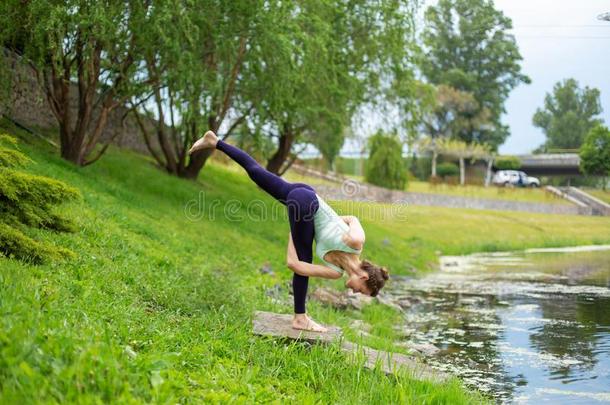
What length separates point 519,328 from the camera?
1209 centimetres

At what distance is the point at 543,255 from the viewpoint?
29.7 meters

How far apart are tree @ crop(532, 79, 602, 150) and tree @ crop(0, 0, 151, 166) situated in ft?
278

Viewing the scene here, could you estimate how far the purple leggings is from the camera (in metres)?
7.65

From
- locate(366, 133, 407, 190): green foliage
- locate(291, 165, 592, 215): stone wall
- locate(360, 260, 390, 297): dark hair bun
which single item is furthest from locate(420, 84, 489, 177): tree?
locate(360, 260, 390, 297): dark hair bun

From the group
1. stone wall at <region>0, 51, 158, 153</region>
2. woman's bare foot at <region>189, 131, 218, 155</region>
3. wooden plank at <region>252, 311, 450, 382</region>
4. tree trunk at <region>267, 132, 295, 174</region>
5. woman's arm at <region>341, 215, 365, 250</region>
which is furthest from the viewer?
tree trunk at <region>267, 132, 295, 174</region>

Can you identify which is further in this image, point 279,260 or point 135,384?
point 279,260

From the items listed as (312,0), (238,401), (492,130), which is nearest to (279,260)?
(312,0)

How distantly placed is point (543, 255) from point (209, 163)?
16.2 m

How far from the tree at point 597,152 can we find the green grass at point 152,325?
2107 inches

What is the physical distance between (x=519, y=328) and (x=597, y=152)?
2228 inches

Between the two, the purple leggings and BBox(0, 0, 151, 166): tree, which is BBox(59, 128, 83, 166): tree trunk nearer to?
BBox(0, 0, 151, 166): tree

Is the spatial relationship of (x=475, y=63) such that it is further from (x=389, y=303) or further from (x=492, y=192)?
(x=389, y=303)

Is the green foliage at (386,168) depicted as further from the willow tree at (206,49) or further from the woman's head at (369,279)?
the woman's head at (369,279)

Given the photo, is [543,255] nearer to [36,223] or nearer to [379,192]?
[379,192]
